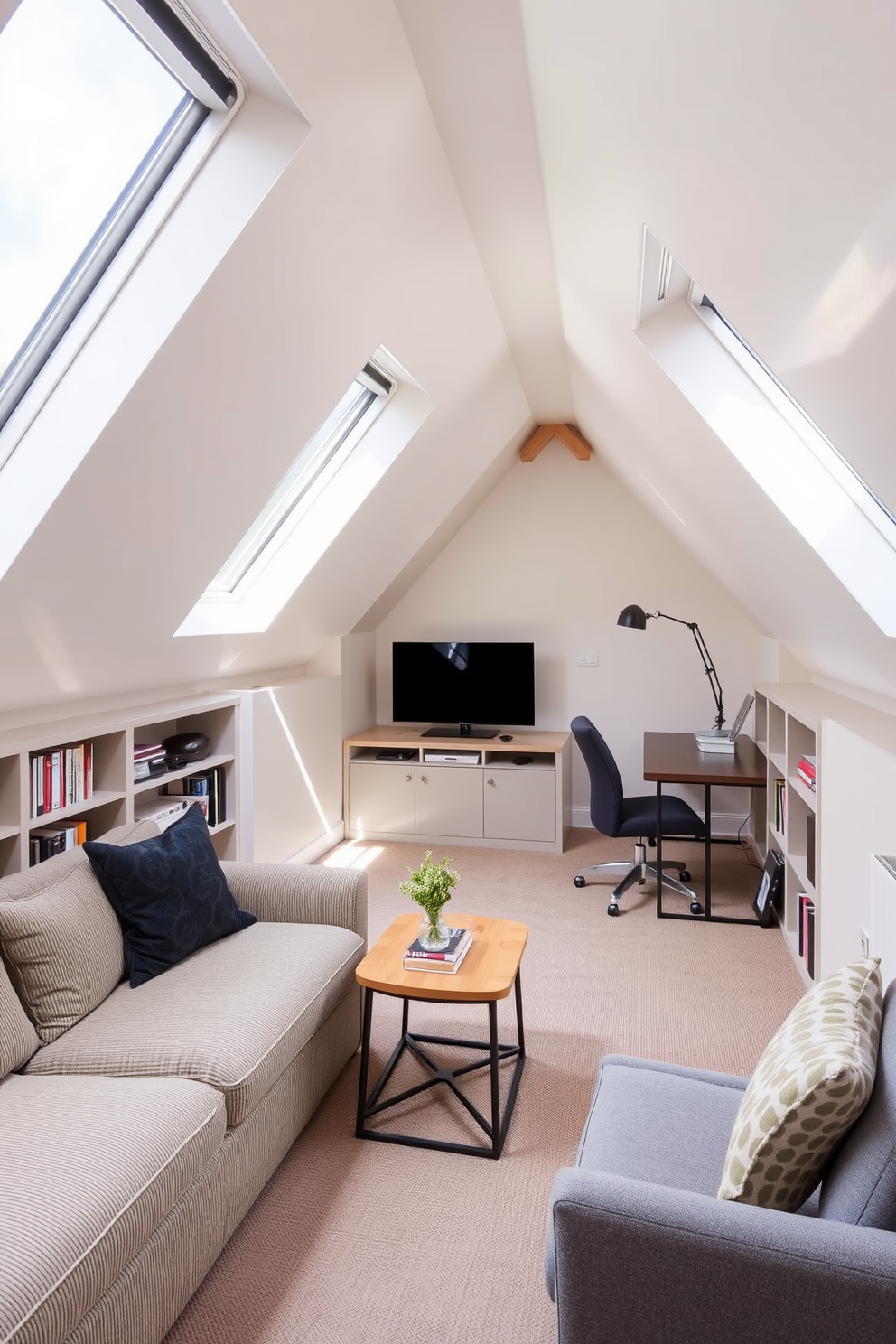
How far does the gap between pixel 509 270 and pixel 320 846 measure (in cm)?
341

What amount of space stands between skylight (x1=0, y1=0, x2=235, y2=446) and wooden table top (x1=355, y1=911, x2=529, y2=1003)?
1860 mm

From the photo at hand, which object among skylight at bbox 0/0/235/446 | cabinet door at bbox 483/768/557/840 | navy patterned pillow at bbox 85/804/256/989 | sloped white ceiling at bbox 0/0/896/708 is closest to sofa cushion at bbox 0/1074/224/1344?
navy patterned pillow at bbox 85/804/256/989

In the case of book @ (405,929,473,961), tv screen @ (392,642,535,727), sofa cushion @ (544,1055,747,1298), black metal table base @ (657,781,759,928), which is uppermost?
tv screen @ (392,642,535,727)

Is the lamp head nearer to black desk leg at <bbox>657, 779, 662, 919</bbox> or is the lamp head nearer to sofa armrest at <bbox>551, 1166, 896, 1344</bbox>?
black desk leg at <bbox>657, 779, 662, 919</bbox>

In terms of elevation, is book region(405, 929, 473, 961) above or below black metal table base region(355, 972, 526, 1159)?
above

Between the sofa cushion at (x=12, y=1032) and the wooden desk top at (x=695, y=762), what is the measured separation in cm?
286

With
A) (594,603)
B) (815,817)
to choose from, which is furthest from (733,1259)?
(594,603)

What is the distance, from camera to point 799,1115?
1.31 metres

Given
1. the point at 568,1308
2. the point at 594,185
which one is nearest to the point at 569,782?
the point at 594,185

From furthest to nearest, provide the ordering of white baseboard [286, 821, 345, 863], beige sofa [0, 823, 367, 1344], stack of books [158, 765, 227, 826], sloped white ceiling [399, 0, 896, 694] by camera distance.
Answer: white baseboard [286, 821, 345, 863], stack of books [158, 765, 227, 826], beige sofa [0, 823, 367, 1344], sloped white ceiling [399, 0, 896, 694]

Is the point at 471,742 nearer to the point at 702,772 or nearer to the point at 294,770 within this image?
the point at 294,770

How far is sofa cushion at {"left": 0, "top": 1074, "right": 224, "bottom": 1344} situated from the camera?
1331mm

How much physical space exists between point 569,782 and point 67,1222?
473cm

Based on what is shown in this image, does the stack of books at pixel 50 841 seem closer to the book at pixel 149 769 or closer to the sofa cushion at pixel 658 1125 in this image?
the book at pixel 149 769
